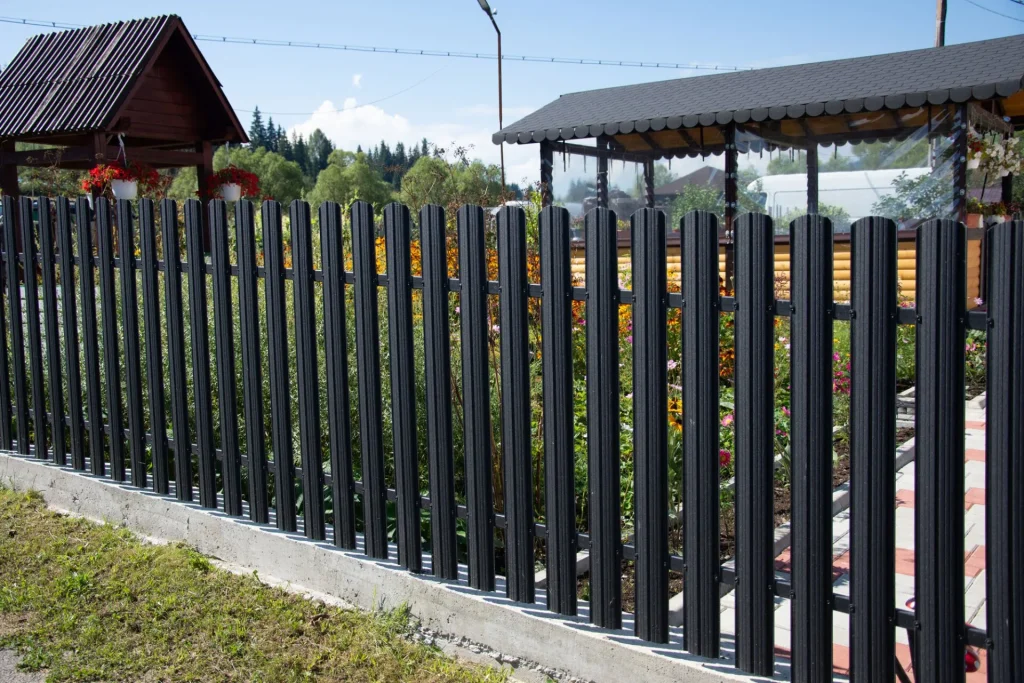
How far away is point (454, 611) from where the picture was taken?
3.32 m

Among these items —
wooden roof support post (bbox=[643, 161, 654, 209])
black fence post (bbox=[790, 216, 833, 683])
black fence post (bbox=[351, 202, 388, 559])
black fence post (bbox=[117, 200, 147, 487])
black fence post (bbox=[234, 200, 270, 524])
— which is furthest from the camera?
wooden roof support post (bbox=[643, 161, 654, 209])

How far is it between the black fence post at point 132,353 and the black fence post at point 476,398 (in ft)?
6.33

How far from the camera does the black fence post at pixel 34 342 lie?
4.83 meters

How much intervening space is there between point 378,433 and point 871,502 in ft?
6.10

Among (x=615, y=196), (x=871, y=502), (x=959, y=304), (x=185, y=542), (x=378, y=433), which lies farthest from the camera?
(x=615, y=196)

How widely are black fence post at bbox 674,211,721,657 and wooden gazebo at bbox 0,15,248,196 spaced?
13.2 metres

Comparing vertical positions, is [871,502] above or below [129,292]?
below

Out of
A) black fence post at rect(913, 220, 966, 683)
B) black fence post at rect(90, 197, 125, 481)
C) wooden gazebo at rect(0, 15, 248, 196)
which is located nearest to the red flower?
wooden gazebo at rect(0, 15, 248, 196)

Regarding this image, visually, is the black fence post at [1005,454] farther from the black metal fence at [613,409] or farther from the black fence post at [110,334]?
the black fence post at [110,334]

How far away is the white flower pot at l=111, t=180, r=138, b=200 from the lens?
12.0 metres

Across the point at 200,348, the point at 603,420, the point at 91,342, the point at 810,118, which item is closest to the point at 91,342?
the point at 91,342

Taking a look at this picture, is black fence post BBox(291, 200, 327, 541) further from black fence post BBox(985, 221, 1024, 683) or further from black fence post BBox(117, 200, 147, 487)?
black fence post BBox(985, 221, 1024, 683)

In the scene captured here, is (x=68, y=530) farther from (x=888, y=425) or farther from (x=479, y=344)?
(x=888, y=425)

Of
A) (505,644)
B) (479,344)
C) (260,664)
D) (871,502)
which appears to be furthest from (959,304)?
(260,664)
